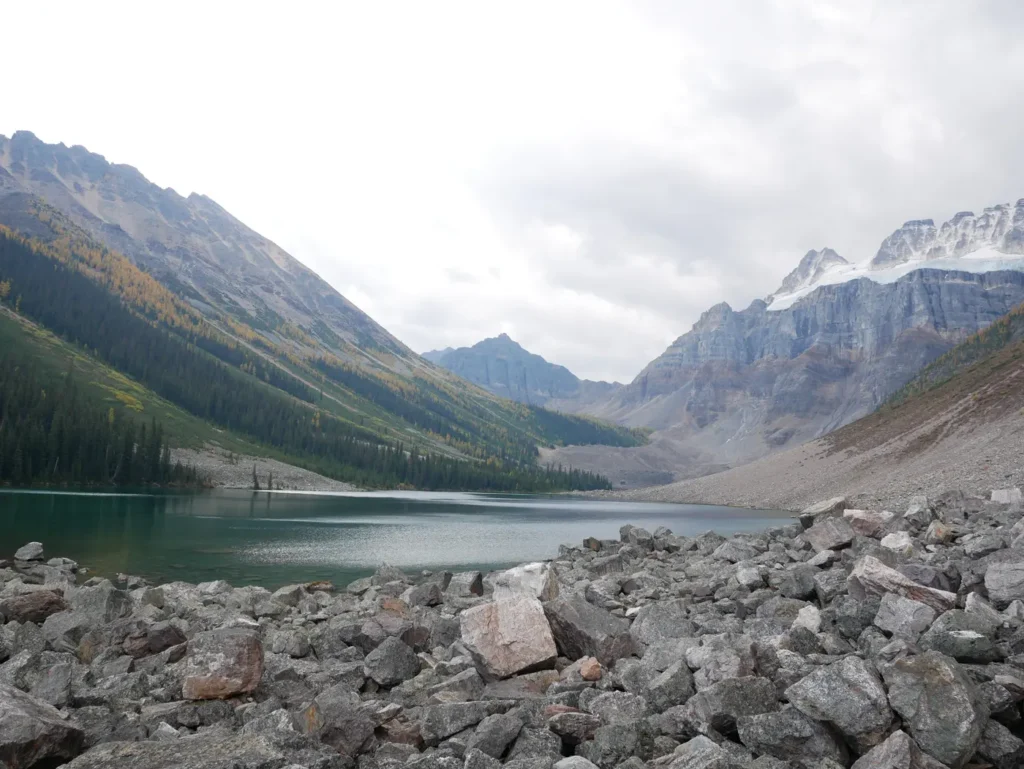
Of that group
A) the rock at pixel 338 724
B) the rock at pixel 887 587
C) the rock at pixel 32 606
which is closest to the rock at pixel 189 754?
the rock at pixel 338 724

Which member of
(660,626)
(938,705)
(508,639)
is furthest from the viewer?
(660,626)

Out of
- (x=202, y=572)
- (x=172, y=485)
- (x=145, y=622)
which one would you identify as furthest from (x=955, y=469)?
(x=172, y=485)

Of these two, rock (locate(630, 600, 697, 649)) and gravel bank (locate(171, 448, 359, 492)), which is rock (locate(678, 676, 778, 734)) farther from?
gravel bank (locate(171, 448, 359, 492))

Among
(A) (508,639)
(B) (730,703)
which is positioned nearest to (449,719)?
(A) (508,639)

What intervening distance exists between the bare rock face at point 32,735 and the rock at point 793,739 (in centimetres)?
885

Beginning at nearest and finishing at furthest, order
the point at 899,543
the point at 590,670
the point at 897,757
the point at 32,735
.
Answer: the point at 897,757 → the point at 32,735 → the point at 590,670 → the point at 899,543

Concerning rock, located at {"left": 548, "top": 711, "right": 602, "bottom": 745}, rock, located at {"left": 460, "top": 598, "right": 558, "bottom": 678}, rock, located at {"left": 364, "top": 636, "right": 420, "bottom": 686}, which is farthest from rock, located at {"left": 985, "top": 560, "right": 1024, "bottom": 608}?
rock, located at {"left": 364, "top": 636, "right": 420, "bottom": 686}

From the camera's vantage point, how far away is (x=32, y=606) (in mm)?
18766

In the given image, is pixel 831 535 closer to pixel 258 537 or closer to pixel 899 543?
pixel 899 543

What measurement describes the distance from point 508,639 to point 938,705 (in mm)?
6939

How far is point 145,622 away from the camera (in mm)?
15234

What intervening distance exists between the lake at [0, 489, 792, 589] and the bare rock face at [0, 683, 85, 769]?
28.1 m

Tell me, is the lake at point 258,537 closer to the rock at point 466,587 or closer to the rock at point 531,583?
the rock at point 466,587

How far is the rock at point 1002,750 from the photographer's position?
7910 mm
